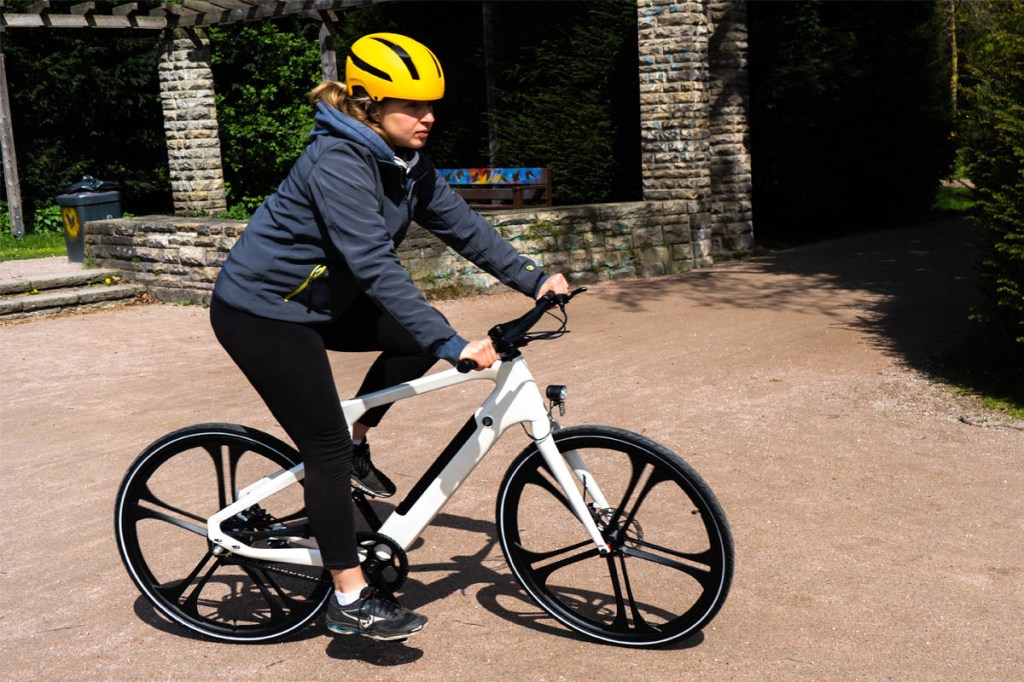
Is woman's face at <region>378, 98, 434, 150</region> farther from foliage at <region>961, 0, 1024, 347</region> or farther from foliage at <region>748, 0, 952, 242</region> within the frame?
foliage at <region>748, 0, 952, 242</region>

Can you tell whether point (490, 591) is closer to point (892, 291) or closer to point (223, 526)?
point (223, 526)

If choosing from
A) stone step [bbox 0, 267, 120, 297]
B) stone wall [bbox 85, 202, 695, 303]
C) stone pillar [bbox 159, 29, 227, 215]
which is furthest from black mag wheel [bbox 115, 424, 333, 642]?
stone pillar [bbox 159, 29, 227, 215]

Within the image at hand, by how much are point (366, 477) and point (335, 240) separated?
949 mm

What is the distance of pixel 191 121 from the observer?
1695 cm

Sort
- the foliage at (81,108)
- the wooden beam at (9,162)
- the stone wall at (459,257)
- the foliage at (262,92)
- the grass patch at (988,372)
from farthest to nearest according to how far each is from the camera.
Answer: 1. the foliage at (262,92)
2. the foliage at (81,108)
3. the wooden beam at (9,162)
4. the stone wall at (459,257)
5. the grass patch at (988,372)

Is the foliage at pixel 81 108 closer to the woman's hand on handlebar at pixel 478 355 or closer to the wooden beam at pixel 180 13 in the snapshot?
the wooden beam at pixel 180 13

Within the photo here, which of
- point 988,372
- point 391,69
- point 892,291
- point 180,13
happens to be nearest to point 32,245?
point 180,13

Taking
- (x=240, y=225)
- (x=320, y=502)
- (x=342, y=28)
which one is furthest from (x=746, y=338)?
(x=342, y=28)

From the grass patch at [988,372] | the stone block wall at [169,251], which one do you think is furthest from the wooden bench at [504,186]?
the grass patch at [988,372]

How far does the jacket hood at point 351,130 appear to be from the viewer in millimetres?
3227

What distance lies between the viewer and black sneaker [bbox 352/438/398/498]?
3787mm

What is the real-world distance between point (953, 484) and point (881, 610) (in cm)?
159

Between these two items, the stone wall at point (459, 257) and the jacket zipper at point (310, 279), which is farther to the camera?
the stone wall at point (459, 257)

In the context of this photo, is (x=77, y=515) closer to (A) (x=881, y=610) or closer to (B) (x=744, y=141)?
(A) (x=881, y=610)
